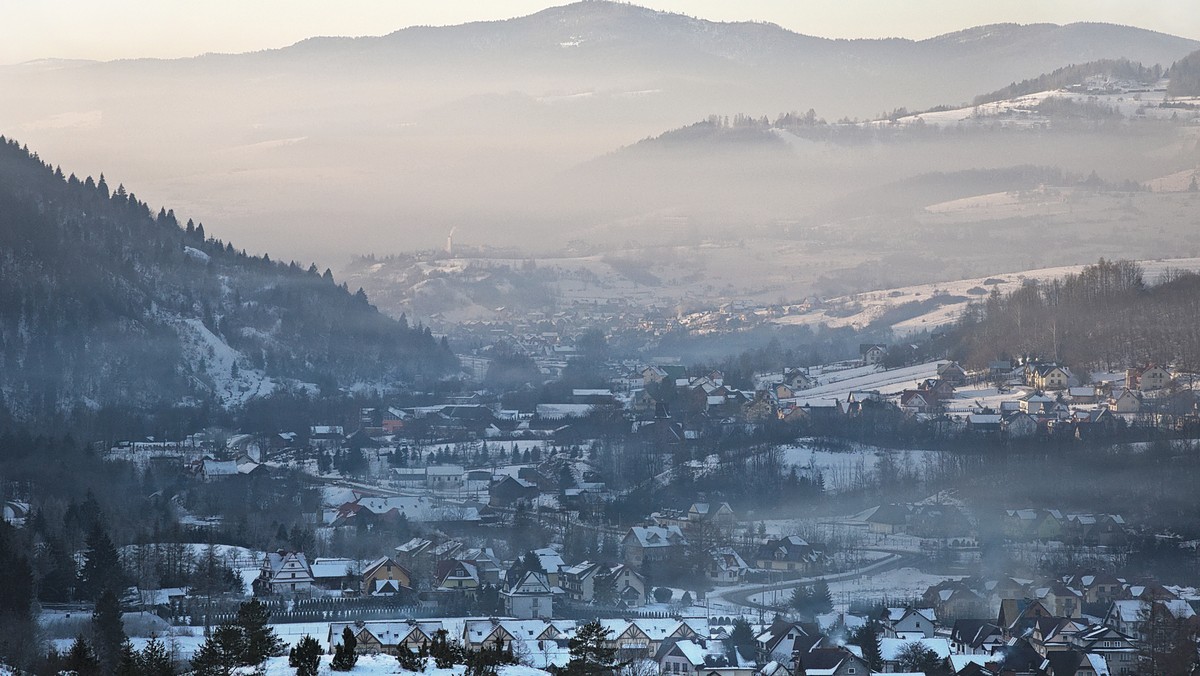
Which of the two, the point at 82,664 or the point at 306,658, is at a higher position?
the point at 82,664

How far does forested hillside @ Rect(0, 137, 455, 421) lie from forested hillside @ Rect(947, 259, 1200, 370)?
32300mm

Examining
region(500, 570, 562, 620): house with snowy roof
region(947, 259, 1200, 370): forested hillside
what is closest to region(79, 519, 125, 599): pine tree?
region(500, 570, 562, 620): house with snowy roof

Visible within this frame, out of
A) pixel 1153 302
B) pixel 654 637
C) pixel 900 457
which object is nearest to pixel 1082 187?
pixel 1153 302

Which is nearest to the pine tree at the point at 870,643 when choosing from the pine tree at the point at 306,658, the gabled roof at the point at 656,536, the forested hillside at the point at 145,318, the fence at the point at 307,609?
the fence at the point at 307,609

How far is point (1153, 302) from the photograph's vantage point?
8738 centimetres

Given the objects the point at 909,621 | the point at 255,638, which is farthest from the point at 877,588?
the point at 255,638

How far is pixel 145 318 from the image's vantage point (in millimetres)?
91500

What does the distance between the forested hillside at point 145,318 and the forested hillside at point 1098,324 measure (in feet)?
106

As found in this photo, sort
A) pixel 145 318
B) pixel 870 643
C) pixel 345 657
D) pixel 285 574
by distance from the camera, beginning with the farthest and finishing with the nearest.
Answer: pixel 145 318 < pixel 285 574 < pixel 870 643 < pixel 345 657

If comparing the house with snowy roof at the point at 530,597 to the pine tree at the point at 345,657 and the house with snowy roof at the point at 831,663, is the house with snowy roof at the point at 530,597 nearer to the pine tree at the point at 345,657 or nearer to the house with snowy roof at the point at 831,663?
the house with snowy roof at the point at 831,663

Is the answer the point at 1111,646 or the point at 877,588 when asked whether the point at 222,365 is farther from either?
the point at 1111,646

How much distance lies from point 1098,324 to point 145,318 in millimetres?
44775

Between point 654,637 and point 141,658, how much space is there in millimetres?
15123

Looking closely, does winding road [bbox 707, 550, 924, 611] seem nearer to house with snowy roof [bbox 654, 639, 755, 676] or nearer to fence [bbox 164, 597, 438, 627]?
house with snowy roof [bbox 654, 639, 755, 676]
